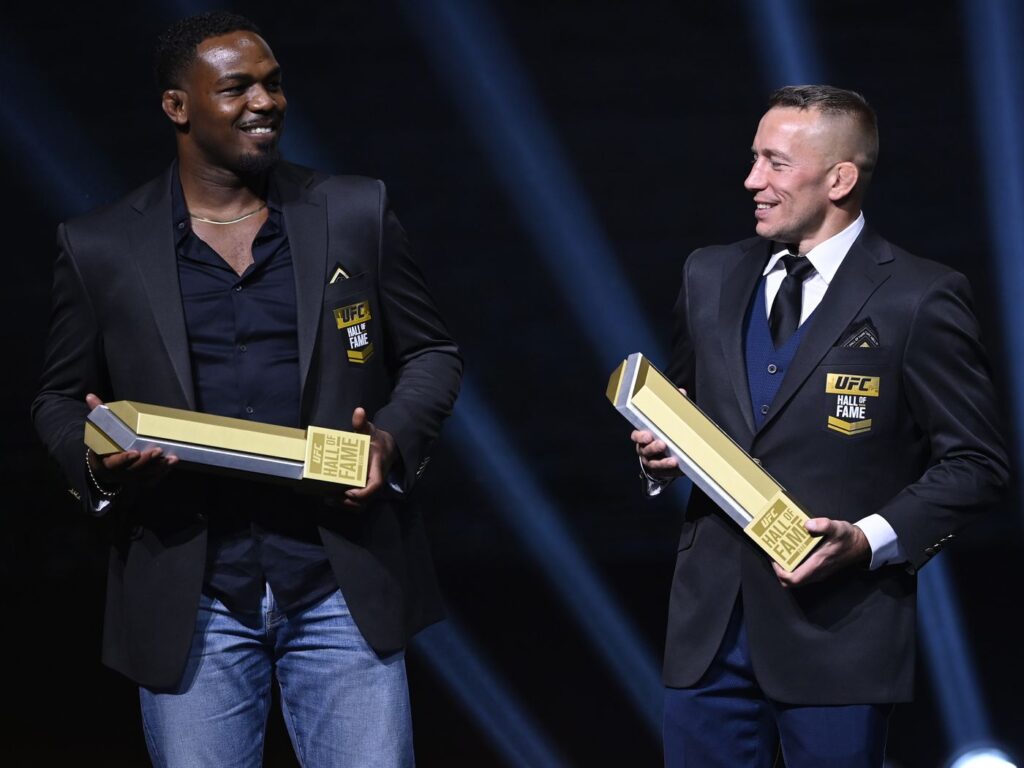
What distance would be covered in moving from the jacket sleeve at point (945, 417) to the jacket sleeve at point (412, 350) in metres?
0.63

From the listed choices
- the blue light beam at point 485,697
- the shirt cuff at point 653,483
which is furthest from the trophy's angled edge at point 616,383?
the blue light beam at point 485,697

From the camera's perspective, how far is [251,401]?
2.06 metres

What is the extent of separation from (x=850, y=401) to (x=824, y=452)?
79mm

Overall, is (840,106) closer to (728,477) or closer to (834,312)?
(834,312)

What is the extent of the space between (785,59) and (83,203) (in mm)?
1883

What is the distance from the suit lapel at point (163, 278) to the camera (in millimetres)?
2027

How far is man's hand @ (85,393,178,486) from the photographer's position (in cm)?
191

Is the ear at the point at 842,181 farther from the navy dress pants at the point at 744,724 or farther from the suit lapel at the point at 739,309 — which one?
the navy dress pants at the point at 744,724

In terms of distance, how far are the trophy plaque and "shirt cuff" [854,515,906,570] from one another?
67 centimetres

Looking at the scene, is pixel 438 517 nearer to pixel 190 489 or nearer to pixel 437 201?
pixel 437 201

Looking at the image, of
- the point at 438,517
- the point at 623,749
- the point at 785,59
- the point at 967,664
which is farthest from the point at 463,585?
the point at 785,59

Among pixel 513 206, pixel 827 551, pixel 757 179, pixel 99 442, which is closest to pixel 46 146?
pixel 513 206

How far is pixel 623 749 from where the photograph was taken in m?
3.46

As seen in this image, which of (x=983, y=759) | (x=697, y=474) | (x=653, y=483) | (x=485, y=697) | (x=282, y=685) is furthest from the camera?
(x=485, y=697)
